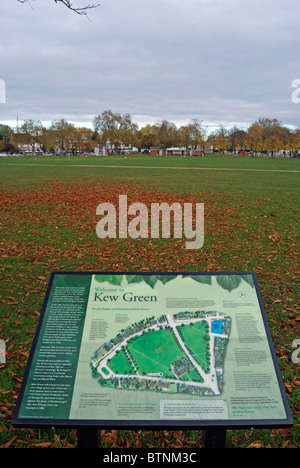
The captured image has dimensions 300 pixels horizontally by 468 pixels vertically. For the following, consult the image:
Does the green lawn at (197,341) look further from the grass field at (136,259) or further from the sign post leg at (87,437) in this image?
the grass field at (136,259)

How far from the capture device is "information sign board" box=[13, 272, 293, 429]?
103 inches

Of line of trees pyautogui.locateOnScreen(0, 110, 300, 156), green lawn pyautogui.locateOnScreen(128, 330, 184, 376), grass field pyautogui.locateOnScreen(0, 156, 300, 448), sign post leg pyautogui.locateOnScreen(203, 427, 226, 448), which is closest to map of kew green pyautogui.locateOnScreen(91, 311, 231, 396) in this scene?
green lawn pyautogui.locateOnScreen(128, 330, 184, 376)

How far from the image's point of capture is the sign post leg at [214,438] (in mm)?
2746

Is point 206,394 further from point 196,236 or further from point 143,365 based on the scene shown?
point 196,236

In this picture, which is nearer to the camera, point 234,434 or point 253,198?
point 234,434

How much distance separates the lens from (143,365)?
9.21 ft

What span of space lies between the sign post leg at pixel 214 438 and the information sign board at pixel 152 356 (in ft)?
0.82

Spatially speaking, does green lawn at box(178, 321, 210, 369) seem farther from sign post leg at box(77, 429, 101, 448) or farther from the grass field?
the grass field

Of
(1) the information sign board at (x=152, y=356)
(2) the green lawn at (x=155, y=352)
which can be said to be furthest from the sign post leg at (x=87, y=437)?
(2) the green lawn at (x=155, y=352)

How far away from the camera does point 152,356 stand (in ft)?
9.36

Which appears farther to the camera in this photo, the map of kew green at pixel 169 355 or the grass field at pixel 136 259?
the grass field at pixel 136 259

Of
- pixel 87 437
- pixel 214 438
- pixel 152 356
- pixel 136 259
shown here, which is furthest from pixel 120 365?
pixel 136 259
